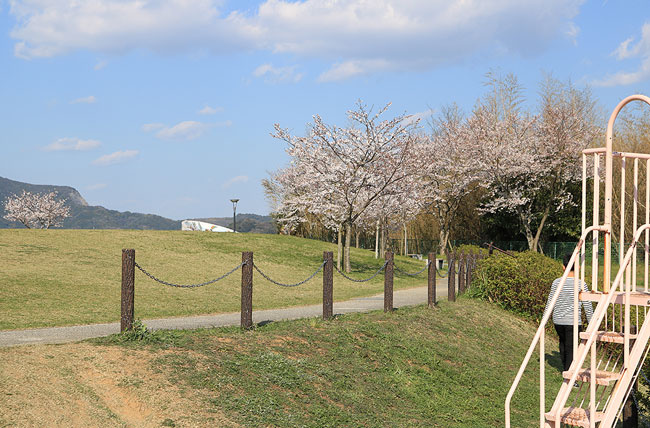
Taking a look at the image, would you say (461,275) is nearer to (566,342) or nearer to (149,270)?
(566,342)

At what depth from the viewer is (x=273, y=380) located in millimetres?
7941

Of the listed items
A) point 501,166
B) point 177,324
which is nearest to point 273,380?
point 177,324

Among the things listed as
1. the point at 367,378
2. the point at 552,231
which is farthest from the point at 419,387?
the point at 552,231

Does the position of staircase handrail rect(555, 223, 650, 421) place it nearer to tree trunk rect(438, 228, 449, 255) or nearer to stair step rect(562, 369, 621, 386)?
stair step rect(562, 369, 621, 386)

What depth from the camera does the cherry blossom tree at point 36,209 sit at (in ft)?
183

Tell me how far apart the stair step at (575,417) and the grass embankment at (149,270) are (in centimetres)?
881

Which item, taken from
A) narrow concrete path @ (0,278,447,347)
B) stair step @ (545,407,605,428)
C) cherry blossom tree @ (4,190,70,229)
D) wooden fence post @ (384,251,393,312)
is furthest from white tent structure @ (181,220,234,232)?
stair step @ (545,407,605,428)

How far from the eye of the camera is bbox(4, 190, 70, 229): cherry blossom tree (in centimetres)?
5575

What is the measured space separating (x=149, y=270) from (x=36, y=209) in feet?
129

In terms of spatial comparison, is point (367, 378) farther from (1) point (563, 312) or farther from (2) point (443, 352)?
(1) point (563, 312)

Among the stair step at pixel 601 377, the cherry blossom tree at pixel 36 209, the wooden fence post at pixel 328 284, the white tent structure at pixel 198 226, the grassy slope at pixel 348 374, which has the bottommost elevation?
the grassy slope at pixel 348 374

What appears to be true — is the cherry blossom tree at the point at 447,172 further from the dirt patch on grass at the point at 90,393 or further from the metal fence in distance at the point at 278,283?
the dirt patch on grass at the point at 90,393

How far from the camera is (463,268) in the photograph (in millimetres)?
18938

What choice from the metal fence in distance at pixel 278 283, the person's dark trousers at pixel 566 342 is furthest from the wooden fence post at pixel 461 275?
the person's dark trousers at pixel 566 342
